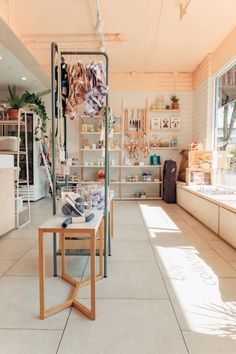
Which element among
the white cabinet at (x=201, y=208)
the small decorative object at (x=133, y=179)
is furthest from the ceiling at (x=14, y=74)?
the white cabinet at (x=201, y=208)

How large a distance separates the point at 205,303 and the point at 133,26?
4809 millimetres

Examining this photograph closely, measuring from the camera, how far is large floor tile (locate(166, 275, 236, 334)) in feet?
6.18

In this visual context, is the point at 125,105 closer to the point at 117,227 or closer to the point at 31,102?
the point at 31,102

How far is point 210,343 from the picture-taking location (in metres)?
1.70

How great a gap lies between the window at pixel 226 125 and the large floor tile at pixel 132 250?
2.65m

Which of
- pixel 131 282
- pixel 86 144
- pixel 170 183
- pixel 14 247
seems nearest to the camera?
pixel 131 282

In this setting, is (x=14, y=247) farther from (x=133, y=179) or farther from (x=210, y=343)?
(x=133, y=179)

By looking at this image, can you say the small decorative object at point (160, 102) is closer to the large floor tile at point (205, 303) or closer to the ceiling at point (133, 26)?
the ceiling at point (133, 26)

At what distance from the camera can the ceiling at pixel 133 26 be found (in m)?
4.44

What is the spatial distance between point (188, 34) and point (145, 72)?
7.85 feet

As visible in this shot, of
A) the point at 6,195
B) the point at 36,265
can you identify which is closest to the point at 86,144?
the point at 6,195

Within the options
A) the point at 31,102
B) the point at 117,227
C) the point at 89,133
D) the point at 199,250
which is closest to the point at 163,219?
the point at 117,227

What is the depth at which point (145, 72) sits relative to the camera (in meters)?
7.73

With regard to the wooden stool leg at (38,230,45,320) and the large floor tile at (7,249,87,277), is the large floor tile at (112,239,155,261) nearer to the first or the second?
the large floor tile at (7,249,87,277)
